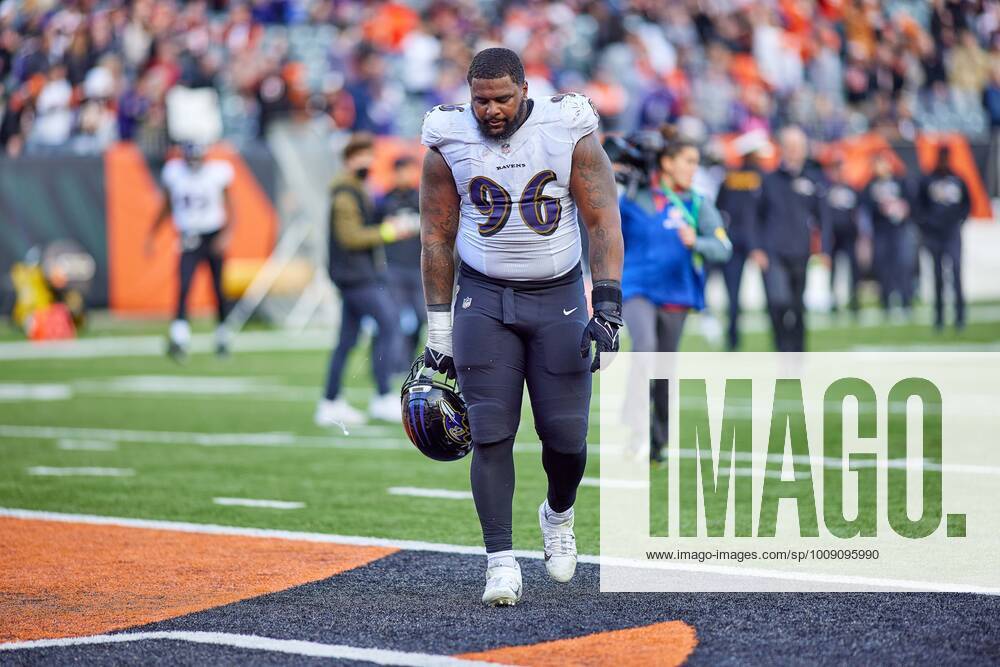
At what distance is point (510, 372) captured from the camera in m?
5.78

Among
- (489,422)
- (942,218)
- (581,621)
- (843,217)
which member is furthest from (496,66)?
(843,217)

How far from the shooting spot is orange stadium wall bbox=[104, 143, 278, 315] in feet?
71.2

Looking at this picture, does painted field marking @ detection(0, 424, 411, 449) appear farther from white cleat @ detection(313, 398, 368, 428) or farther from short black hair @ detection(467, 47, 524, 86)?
short black hair @ detection(467, 47, 524, 86)

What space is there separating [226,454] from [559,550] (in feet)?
14.8

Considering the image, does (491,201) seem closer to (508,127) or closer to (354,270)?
(508,127)

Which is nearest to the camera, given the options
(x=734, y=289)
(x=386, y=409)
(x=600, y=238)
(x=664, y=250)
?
(x=600, y=238)

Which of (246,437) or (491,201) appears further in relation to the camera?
(246,437)

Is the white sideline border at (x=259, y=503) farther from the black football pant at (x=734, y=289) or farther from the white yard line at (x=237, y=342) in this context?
the white yard line at (x=237, y=342)

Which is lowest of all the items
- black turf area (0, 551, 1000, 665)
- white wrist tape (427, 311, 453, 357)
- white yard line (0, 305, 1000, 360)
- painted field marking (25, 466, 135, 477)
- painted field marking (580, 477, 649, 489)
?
white yard line (0, 305, 1000, 360)

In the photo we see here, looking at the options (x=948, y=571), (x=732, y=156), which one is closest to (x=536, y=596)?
(x=948, y=571)

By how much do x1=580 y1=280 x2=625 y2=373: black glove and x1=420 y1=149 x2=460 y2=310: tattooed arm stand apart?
55 cm

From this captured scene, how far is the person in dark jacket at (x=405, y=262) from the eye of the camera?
13305 millimetres

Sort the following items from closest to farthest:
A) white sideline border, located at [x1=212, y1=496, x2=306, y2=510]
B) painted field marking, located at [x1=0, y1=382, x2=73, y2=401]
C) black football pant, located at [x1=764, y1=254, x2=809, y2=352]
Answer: white sideline border, located at [x1=212, y1=496, x2=306, y2=510], painted field marking, located at [x1=0, y1=382, x2=73, y2=401], black football pant, located at [x1=764, y1=254, x2=809, y2=352]

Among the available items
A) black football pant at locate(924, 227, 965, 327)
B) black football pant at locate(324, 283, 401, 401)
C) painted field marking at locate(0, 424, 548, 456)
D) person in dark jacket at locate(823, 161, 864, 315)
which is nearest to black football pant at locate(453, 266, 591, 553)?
painted field marking at locate(0, 424, 548, 456)
